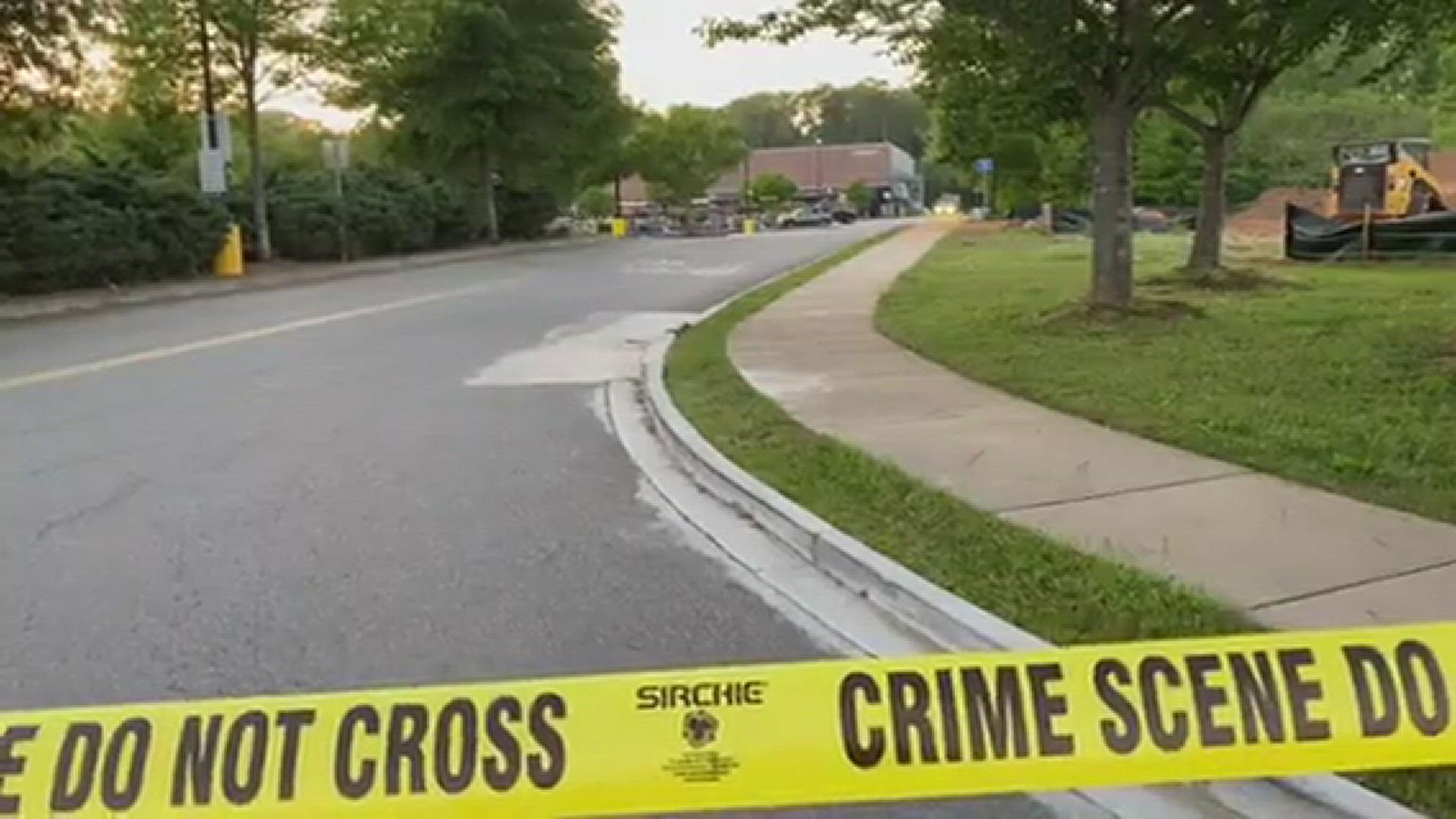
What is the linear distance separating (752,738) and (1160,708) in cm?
82

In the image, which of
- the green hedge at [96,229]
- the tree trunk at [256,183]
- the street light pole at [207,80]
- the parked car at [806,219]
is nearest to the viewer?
the green hedge at [96,229]

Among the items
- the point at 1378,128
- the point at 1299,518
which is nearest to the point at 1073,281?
the point at 1299,518

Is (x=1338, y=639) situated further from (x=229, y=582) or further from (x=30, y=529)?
(x=30, y=529)

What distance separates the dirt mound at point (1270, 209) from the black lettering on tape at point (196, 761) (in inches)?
1614

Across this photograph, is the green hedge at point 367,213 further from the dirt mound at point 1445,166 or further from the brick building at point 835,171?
the brick building at point 835,171

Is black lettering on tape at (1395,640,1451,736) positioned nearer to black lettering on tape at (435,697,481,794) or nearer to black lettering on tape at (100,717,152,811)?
black lettering on tape at (435,697,481,794)

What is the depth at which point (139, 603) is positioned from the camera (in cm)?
509

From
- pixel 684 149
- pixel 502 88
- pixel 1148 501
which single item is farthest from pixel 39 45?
pixel 684 149

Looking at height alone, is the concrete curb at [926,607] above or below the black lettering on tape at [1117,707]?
below

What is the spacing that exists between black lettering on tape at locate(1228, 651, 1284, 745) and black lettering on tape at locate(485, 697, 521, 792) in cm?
142

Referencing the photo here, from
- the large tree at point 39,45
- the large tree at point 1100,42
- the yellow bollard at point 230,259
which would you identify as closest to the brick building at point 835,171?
the yellow bollard at point 230,259

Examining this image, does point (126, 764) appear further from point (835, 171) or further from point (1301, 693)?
point (835, 171)

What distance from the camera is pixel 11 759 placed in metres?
2.43

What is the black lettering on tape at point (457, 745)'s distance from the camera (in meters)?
2.43
